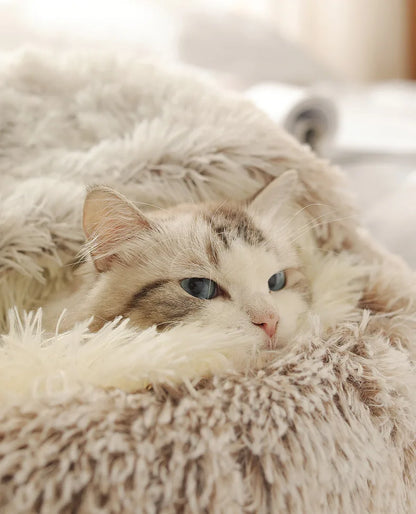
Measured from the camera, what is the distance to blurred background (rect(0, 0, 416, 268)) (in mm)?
1434

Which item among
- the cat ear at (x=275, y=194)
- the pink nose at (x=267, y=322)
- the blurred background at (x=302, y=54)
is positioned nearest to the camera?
the pink nose at (x=267, y=322)

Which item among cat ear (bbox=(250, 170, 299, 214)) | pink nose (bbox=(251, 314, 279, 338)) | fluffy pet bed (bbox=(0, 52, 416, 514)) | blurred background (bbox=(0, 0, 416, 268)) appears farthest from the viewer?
blurred background (bbox=(0, 0, 416, 268))

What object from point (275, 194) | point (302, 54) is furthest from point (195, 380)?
point (302, 54)

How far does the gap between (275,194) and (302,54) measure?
2.07 m

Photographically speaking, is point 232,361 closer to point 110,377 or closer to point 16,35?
point 110,377

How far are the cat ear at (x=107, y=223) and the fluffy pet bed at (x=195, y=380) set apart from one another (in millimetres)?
97

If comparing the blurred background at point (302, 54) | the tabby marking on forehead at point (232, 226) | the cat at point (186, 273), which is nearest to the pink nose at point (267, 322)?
the cat at point (186, 273)

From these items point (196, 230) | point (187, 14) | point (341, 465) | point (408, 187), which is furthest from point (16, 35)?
point (341, 465)

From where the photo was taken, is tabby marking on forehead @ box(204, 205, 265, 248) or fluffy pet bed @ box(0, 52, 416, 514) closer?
fluffy pet bed @ box(0, 52, 416, 514)

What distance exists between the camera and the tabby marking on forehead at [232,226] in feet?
2.18

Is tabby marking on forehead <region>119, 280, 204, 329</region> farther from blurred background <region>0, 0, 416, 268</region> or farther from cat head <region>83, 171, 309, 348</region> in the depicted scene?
blurred background <region>0, 0, 416, 268</region>

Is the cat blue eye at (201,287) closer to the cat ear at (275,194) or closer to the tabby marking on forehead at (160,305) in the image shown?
the tabby marking on forehead at (160,305)

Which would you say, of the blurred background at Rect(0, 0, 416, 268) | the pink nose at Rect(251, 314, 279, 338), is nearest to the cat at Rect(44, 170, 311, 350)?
the pink nose at Rect(251, 314, 279, 338)

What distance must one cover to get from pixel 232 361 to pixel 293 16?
3.40 metres
